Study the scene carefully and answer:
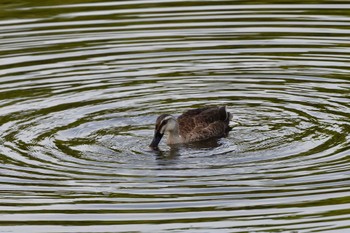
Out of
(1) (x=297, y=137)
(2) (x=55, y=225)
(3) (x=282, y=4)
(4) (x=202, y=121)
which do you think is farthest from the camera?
(3) (x=282, y=4)

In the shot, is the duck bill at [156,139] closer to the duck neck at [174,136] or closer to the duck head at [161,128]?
the duck head at [161,128]

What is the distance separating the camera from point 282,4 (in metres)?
24.3

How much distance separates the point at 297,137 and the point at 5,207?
4.53 metres

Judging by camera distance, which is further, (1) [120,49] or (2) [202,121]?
(1) [120,49]

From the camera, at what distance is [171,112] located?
1861 centimetres

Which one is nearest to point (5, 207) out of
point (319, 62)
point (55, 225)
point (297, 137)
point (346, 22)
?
point (55, 225)

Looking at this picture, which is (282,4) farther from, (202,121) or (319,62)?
(202,121)

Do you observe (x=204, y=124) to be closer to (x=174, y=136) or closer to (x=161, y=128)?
(x=174, y=136)

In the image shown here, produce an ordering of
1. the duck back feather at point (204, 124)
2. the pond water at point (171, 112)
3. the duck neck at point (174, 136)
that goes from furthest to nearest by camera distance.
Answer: the duck back feather at point (204, 124) → the duck neck at point (174, 136) → the pond water at point (171, 112)

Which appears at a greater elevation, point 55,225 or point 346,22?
point 346,22

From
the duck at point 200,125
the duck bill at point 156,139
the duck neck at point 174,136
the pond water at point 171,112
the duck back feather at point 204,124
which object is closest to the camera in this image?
the pond water at point 171,112

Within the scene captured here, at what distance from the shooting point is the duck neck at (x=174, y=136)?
1728cm

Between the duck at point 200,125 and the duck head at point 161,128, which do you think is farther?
the duck at point 200,125

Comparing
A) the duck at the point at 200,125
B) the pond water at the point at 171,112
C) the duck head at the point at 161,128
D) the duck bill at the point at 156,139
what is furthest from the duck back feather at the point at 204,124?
the duck bill at the point at 156,139
